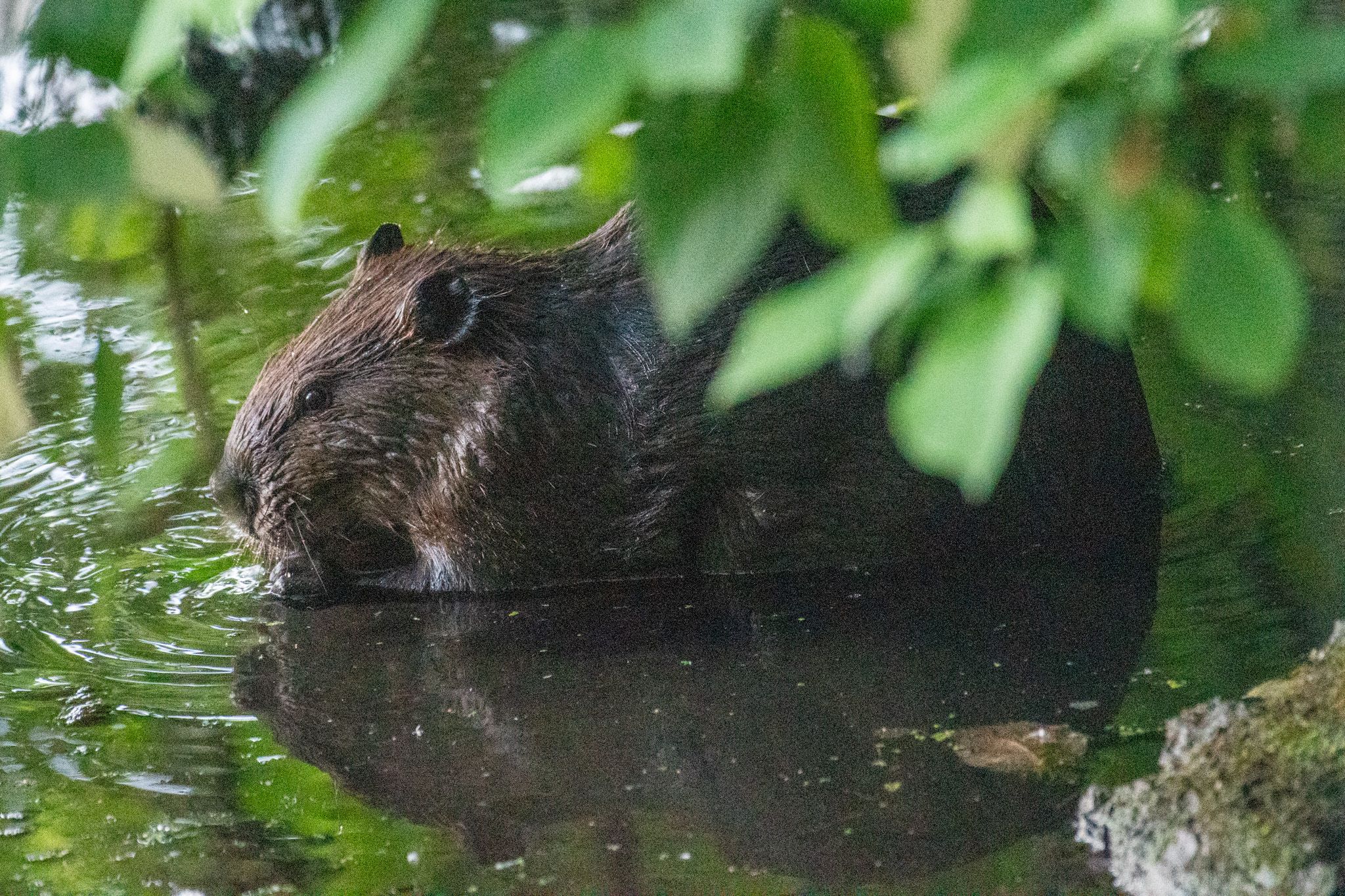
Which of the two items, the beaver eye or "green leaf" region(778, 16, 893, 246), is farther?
the beaver eye

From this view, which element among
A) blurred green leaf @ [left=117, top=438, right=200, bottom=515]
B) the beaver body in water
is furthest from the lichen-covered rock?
blurred green leaf @ [left=117, top=438, right=200, bottom=515]

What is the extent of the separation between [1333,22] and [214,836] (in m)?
2.59

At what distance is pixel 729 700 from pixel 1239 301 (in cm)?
259

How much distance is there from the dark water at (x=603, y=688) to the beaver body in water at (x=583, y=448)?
4.6 inches

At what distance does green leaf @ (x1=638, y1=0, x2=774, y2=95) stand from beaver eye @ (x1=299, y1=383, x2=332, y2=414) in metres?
3.61

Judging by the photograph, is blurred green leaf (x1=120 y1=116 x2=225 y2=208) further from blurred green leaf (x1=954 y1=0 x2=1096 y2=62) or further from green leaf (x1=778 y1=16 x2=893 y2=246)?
blurred green leaf (x1=954 y1=0 x2=1096 y2=62)

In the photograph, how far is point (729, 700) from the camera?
3.36 meters

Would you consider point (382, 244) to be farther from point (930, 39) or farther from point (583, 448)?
point (930, 39)

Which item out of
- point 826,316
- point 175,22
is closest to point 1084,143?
point 826,316

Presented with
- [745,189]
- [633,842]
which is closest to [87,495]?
[633,842]

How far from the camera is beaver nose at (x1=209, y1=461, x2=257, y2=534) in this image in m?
4.36

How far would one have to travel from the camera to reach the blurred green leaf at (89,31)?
45.5 inches

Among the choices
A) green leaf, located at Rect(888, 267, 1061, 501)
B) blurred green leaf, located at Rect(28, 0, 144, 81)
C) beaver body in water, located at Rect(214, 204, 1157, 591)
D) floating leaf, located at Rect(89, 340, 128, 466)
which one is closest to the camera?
green leaf, located at Rect(888, 267, 1061, 501)

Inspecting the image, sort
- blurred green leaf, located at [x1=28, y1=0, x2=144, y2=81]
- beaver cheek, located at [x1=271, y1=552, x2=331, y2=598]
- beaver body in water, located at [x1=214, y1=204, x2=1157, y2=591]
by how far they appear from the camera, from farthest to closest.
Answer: beaver cheek, located at [x1=271, y1=552, x2=331, y2=598] < beaver body in water, located at [x1=214, y1=204, x2=1157, y2=591] < blurred green leaf, located at [x1=28, y1=0, x2=144, y2=81]
